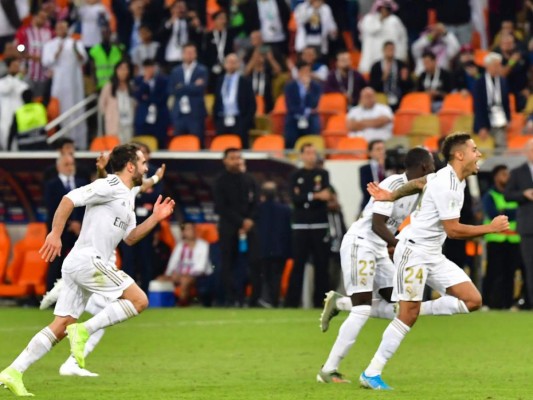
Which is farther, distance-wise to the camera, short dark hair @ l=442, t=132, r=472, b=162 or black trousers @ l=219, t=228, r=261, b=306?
black trousers @ l=219, t=228, r=261, b=306

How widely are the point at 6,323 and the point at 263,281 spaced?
495 cm

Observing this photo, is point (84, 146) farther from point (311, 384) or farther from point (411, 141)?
point (311, 384)

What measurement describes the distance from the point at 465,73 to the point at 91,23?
6879 mm

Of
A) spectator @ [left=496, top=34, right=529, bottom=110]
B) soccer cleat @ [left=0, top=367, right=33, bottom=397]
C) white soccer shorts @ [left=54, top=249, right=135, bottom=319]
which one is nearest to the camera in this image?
soccer cleat @ [left=0, top=367, right=33, bottom=397]

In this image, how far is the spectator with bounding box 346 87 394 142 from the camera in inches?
930

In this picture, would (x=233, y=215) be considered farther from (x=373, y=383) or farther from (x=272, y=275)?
(x=373, y=383)

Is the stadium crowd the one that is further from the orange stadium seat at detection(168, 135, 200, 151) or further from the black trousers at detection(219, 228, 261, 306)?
the orange stadium seat at detection(168, 135, 200, 151)

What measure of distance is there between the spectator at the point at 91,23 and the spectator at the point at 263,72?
119 inches

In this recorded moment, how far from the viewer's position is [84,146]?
86.4 ft

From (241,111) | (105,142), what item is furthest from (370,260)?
(105,142)

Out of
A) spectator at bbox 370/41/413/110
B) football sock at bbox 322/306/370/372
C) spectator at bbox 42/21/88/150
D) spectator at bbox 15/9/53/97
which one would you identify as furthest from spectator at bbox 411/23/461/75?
football sock at bbox 322/306/370/372

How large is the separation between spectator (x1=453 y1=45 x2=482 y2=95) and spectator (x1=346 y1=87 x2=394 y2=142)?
210 centimetres

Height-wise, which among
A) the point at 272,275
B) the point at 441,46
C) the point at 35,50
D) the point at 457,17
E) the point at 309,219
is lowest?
the point at 272,275

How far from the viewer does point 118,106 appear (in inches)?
973
